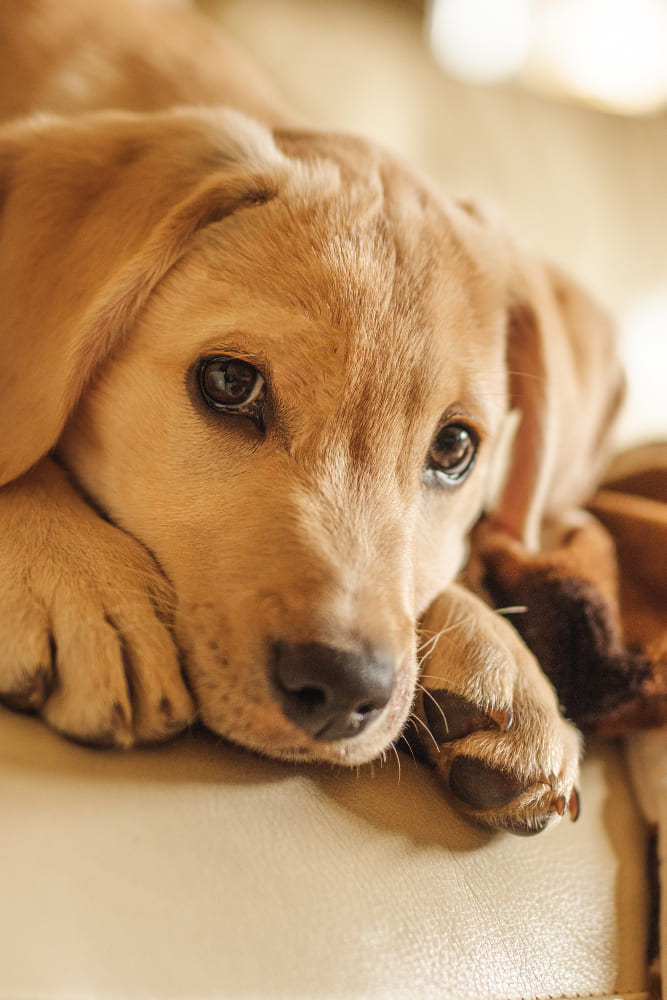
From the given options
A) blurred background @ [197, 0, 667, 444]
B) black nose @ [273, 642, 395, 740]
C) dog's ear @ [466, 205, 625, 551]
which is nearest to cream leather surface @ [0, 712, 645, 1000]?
black nose @ [273, 642, 395, 740]

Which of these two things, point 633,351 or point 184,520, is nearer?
point 184,520

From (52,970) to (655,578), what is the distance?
4.16 feet

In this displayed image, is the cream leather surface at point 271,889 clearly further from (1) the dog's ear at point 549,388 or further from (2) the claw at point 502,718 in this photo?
(1) the dog's ear at point 549,388

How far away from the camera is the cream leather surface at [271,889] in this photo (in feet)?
2.88

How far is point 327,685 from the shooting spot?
1018 mm

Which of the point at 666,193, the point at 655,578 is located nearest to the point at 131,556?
the point at 655,578

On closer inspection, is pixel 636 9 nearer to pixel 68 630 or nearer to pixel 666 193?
pixel 666 193

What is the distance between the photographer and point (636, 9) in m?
3.52

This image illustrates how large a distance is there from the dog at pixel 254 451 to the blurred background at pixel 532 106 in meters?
1.45

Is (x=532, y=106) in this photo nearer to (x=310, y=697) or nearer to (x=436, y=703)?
(x=436, y=703)

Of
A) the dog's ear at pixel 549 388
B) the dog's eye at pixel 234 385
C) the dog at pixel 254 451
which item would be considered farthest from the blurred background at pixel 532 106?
the dog's eye at pixel 234 385

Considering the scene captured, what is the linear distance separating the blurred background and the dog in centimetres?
145

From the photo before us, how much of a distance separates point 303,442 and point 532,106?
2.60 meters

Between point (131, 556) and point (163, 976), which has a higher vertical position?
point (131, 556)
